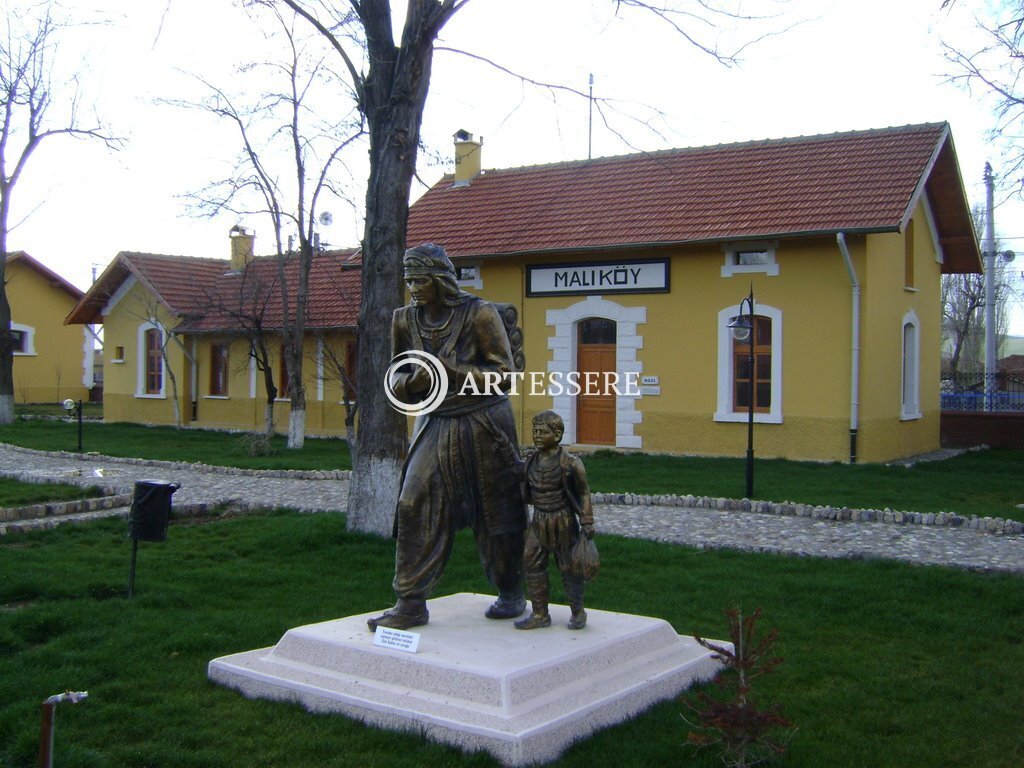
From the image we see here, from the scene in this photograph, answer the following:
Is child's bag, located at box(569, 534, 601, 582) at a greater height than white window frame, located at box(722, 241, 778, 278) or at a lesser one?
lesser

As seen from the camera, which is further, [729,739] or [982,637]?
[982,637]

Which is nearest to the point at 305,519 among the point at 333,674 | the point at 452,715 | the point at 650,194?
the point at 333,674

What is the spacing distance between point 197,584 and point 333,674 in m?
3.12

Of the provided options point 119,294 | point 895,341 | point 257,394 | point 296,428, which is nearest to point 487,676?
point 895,341

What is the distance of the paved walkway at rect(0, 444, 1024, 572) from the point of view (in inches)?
360

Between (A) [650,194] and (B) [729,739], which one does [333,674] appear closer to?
(B) [729,739]

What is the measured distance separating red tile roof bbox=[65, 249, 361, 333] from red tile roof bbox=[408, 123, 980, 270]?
3.72 metres

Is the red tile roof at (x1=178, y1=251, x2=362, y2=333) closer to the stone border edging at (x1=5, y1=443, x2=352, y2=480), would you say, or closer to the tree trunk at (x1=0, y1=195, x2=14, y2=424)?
the tree trunk at (x1=0, y1=195, x2=14, y2=424)

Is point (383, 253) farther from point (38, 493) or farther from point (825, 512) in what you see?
point (38, 493)

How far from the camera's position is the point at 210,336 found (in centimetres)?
2705

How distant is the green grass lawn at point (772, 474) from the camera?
1241cm

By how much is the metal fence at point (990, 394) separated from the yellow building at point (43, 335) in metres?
29.0

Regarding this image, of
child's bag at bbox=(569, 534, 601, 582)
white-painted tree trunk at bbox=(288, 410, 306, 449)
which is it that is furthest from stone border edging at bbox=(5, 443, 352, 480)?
child's bag at bbox=(569, 534, 601, 582)

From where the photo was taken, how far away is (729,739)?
409 cm
